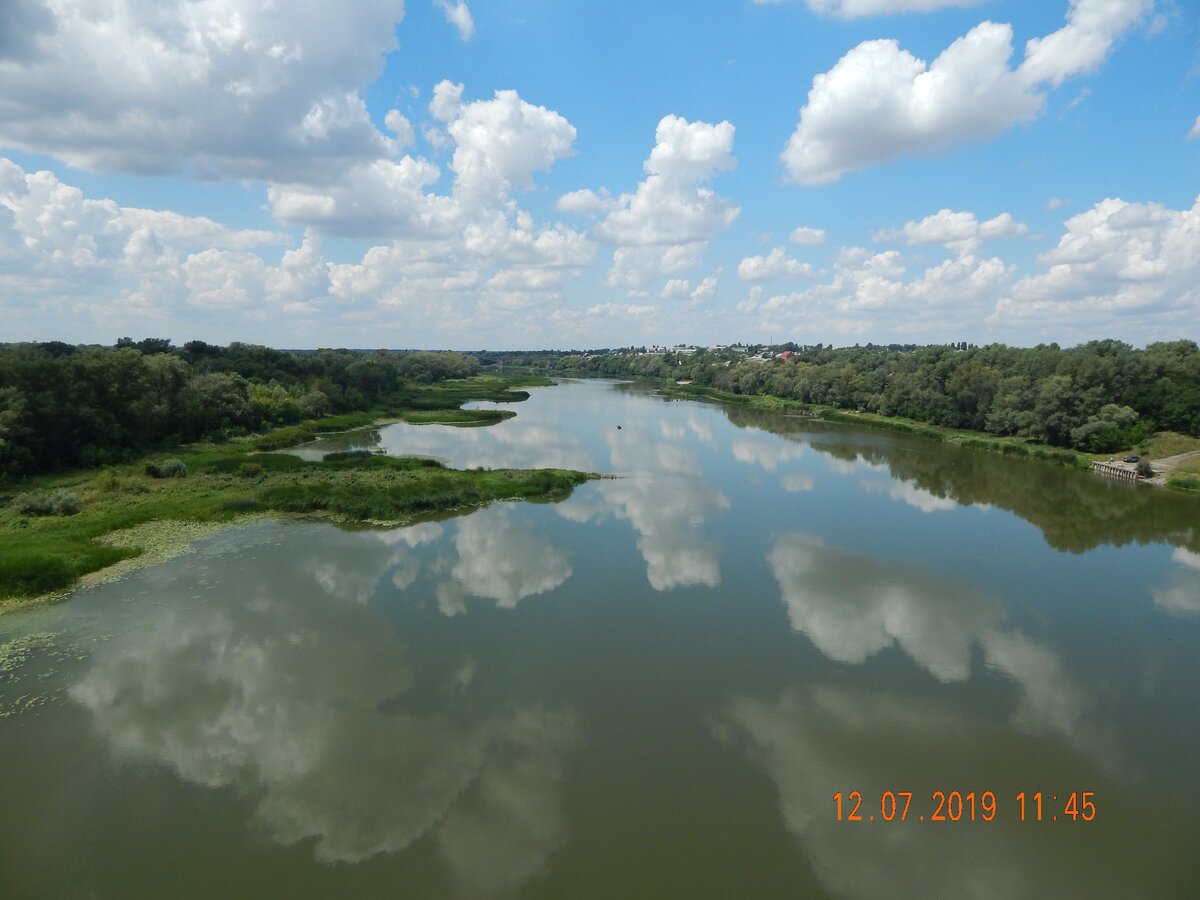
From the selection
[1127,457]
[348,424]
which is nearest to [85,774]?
[348,424]

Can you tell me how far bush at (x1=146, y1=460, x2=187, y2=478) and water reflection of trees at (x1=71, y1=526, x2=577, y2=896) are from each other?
672 inches

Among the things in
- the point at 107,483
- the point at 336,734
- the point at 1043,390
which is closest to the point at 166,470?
the point at 107,483

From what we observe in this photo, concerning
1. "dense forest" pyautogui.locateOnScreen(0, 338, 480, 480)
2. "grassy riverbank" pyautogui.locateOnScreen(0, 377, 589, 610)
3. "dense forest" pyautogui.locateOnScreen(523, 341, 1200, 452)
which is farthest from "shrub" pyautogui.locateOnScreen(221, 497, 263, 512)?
"dense forest" pyautogui.locateOnScreen(523, 341, 1200, 452)

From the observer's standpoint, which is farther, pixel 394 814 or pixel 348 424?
pixel 348 424

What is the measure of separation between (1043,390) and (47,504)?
2218 inches

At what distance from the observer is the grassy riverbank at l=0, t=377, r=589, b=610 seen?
18.3 metres

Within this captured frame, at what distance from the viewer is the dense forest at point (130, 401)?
28953 millimetres

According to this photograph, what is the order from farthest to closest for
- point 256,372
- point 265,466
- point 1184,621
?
point 256,372, point 265,466, point 1184,621

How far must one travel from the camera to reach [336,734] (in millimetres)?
11164

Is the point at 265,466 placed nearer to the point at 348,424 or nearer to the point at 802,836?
the point at 348,424

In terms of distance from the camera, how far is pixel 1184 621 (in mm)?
16719

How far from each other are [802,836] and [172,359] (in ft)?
145

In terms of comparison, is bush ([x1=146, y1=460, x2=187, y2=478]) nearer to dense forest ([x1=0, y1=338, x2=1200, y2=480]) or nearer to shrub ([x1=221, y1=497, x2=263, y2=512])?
dense forest ([x1=0, y1=338, x2=1200, y2=480])

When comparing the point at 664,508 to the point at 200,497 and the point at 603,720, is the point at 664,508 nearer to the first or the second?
the point at 603,720
